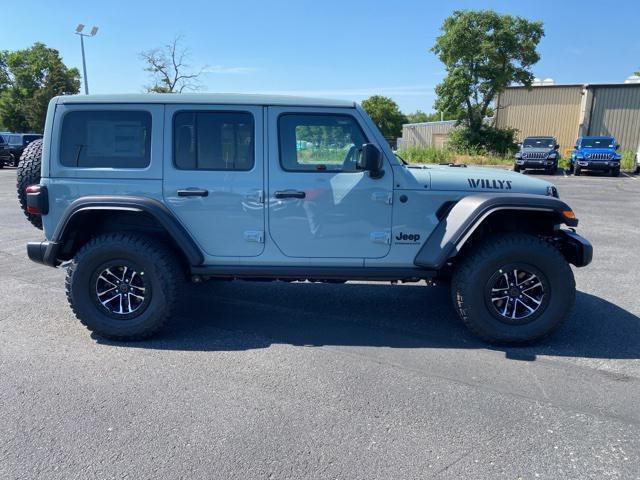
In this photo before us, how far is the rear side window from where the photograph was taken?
4.25 meters

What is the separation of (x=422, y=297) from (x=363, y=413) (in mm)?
2564

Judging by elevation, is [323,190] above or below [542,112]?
below

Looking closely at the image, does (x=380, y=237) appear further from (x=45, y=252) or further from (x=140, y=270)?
(x=45, y=252)

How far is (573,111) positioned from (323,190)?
34.9 metres

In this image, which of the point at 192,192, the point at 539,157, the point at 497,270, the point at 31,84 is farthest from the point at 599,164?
the point at 31,84

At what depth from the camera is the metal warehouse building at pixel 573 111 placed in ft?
104

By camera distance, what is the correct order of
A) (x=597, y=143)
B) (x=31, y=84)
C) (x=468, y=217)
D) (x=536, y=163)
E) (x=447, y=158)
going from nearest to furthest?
(x=468, y=217), (x=597, y=143), (x=536, y=163), (x=447, y=158), (x=31, y=84)

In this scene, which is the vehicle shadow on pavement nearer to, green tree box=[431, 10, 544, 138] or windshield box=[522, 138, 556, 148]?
windshield box=[522, 138, 556, 148]

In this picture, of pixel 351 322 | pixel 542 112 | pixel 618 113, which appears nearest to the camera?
pixel 351 322

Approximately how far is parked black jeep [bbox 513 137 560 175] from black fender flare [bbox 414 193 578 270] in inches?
845

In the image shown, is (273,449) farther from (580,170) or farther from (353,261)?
(580,170)

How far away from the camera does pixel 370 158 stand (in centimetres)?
400

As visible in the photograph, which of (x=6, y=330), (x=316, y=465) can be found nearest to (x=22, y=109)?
(x=6, y=330)

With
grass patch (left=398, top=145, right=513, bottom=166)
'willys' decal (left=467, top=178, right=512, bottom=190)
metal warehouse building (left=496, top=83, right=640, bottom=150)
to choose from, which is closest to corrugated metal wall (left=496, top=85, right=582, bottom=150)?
metal warehouse building (left=496, top=83, right=640, bottom=150)
